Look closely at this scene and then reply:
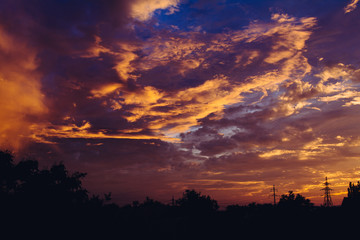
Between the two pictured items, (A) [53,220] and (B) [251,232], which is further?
(B) [251,232]

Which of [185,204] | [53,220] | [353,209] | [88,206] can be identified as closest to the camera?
[53,220]

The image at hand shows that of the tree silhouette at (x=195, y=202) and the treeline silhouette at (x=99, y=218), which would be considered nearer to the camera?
the treeline silhouette at (x=99, y=218)

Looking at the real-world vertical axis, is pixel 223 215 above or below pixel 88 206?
below

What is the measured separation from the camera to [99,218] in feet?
72.2

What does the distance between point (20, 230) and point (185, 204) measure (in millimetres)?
38063

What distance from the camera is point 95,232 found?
837 inches

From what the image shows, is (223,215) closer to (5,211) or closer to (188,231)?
(188,231)

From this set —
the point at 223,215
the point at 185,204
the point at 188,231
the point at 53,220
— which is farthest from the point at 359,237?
the point at 185,204

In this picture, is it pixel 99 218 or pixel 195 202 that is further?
pixel 195 202

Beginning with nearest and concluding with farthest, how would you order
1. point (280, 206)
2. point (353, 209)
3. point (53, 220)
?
point (53, 220)
point (353, 209)
point (280, 206)

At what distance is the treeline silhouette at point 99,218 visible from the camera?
20109 millimetres

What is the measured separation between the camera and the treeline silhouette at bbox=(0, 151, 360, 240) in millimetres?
20109

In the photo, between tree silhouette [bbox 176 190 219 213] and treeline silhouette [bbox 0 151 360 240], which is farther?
tree silhouette [bbox 176 190 219 213]

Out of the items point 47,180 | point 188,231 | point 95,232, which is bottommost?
point 188,231
